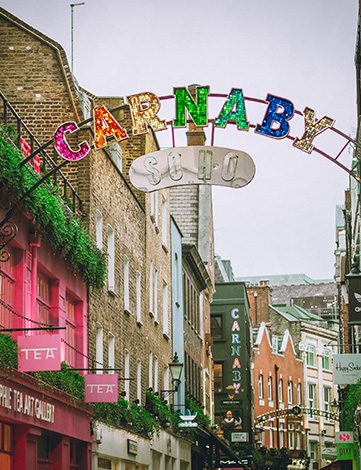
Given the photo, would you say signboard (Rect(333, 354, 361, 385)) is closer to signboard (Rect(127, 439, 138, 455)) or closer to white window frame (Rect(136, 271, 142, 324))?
signboard (Rect(127, 439, 138, 455))

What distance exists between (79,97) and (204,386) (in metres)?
27.0

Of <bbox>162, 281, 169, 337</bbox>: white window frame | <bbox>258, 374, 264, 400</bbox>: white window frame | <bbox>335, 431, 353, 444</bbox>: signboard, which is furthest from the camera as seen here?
<bbox>258, 374, 264, 400</bbox>: white window frame

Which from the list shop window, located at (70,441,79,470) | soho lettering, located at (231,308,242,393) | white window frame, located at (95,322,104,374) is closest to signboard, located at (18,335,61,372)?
shop window, located at (70,441,79,470)

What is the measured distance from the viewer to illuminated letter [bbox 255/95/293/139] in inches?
652

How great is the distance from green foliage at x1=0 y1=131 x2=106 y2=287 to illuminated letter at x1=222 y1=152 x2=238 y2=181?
3.39 meters

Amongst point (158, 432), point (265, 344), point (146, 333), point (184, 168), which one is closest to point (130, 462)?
point (158, 432)

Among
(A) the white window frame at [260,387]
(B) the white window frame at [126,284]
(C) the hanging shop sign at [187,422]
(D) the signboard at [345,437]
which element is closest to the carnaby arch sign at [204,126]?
(B) the white window frame at [126,284]

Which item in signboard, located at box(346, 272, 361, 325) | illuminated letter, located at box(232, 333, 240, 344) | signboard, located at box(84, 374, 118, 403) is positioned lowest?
signboard, located at box(84, 374, 118, 403)

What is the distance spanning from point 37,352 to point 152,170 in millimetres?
4033

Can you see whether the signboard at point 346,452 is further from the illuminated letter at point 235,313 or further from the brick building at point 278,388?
the brick building at point 278,388

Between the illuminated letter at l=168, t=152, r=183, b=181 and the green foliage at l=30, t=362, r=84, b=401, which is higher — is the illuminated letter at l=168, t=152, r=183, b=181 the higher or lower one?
the higher one

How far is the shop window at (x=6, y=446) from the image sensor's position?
15.9 m

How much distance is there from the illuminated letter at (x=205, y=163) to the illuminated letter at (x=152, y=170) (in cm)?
81

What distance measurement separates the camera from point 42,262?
61.0ft
